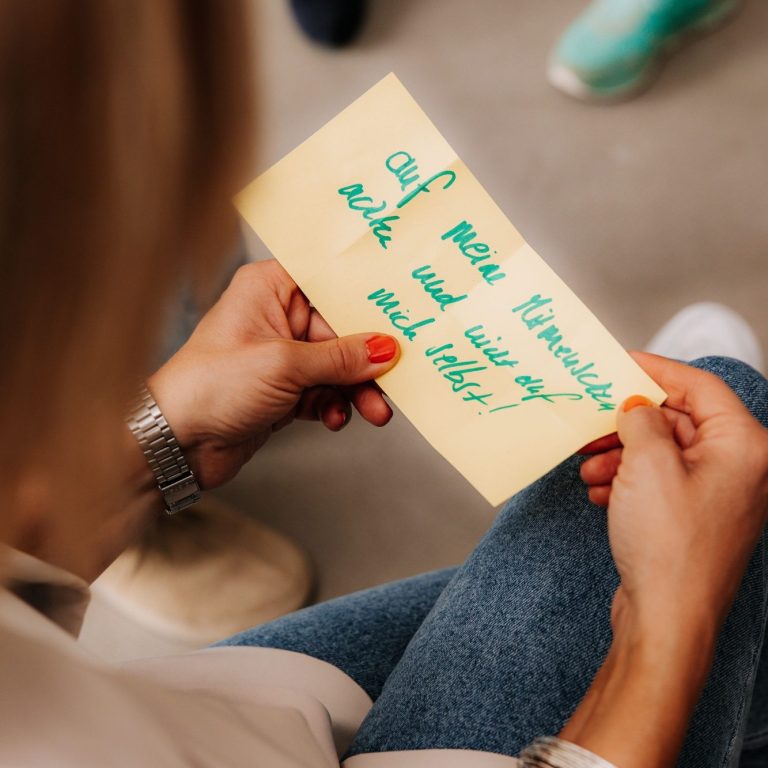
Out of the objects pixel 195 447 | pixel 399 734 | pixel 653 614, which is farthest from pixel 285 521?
pixel 653 614

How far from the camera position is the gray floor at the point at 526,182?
104 cm

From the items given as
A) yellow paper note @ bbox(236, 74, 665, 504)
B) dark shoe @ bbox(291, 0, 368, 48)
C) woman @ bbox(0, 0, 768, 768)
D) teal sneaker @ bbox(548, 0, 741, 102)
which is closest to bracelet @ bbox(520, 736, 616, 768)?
woman @ bbox(0, 0, 768, 768)

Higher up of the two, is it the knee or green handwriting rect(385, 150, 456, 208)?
green handwriting rect(385, 150, 456, 208)

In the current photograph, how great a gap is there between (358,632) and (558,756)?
0.22 meters

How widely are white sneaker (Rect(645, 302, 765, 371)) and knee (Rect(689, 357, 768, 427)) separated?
0.67 feet

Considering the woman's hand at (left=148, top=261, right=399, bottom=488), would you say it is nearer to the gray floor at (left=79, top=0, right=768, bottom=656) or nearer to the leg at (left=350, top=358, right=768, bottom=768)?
the leg at (left=350, top=358, right=768, bottom=768)

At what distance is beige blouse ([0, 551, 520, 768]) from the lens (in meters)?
0.36

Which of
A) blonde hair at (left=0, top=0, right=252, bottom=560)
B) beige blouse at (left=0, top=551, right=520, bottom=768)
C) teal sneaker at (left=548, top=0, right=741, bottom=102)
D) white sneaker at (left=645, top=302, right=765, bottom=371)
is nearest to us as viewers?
blonde hair at (left=0, top=0, right=252, bottom=560)

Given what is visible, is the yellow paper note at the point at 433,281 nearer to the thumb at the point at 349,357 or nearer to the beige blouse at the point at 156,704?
the thumb at the point at 349,357

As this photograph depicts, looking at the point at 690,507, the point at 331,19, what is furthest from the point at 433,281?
the point at 331,19

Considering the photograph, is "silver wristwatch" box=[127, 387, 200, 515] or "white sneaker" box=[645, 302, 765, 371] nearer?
"silver wristwatch" box=[127, 387, 200, 515]

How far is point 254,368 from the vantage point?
0.62 meters

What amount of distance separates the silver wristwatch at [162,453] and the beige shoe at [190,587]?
0.31m

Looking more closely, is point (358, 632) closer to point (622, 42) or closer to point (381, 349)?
point (381, 349)
